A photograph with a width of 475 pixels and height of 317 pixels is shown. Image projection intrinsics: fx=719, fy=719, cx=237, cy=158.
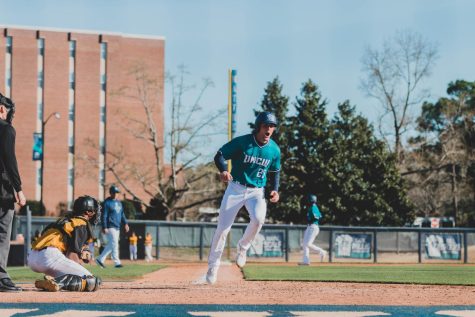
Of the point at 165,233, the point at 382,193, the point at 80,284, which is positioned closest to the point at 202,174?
the point at 382,193

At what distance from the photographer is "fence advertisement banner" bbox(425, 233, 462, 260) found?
28.6 m

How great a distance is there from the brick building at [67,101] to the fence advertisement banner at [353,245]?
125ft

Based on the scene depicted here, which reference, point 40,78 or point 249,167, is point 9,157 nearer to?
point 249,167

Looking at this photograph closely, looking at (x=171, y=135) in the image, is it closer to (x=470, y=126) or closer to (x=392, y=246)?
(x=392, y=246)

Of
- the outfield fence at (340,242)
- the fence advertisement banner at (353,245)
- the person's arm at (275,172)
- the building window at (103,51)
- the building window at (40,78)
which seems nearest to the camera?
the person's arm at (275,172)

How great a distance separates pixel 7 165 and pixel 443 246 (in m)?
23.8

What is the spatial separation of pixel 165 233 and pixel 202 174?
16.6 metres

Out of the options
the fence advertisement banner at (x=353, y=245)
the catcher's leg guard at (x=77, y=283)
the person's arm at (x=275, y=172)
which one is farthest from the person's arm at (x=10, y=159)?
the fence advertisement banner at (x=353, y=245)

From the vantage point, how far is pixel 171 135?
44125 millimetres

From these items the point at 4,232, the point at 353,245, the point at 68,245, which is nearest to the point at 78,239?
the point at 68,245

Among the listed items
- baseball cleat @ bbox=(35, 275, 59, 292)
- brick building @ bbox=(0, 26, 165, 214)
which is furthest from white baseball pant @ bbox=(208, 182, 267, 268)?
brick building @ bbox=(0, 26, 165, 214)

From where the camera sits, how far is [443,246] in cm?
2870

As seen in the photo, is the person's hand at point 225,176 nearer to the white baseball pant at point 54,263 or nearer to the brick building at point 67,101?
the white baseball pant at point 54,263

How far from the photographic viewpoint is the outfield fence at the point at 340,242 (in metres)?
27.7
